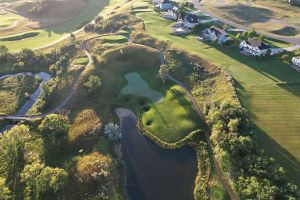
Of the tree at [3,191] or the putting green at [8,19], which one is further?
the putting green at [8,19]

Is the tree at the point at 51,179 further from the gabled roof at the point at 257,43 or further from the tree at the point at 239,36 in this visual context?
the tree at the point at 239,36

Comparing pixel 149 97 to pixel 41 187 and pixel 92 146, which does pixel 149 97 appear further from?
pixel 41 187

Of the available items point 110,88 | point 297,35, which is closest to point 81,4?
point 110,88

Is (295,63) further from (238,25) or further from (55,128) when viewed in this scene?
(55,128)

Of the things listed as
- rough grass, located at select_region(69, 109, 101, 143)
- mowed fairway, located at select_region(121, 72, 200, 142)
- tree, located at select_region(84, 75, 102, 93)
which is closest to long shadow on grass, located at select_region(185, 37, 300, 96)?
mowed fairway, located at select_region(121, 72, 200, 142)

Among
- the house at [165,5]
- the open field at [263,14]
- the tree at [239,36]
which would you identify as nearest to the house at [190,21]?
the tree at [239,36]

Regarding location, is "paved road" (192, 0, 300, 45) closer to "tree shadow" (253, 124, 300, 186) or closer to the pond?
"tree shadow" (253, 124, 300, 186)

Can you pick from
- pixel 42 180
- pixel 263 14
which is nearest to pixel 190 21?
pixel 263 14
